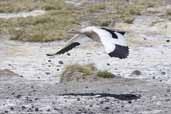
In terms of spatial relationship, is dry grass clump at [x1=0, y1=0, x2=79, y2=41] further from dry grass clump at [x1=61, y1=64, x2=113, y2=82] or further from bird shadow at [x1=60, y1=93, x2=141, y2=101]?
bird shadow at [x1=60, y1=93, x2=141, y2=101]

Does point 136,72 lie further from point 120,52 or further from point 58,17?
point 58,17

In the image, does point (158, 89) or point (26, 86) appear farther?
point (26, 86)

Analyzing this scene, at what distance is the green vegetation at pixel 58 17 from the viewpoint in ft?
90.7

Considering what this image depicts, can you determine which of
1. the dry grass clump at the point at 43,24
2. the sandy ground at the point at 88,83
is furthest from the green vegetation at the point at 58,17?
the sandy ground at the point at 88,83

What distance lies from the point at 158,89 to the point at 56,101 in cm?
254

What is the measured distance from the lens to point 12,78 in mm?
17953

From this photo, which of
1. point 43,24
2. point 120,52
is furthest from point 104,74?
point 43,24

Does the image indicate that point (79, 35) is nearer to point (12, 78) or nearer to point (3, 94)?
point (3, 94)

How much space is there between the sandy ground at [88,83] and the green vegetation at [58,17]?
53.9 inches

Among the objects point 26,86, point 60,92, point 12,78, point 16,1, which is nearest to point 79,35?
point 60,92

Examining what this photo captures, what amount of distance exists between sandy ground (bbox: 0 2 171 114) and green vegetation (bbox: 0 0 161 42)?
4.49ft

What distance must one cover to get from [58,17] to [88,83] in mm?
16906

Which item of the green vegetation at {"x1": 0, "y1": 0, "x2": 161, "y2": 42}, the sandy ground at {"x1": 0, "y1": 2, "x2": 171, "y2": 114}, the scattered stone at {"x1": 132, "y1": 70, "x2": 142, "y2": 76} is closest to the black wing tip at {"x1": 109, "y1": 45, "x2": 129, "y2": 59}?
the sandy ground at {"x1": 0, "y1": 2, "x2": 171, "y2": 114}

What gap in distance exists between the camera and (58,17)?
3350cm
